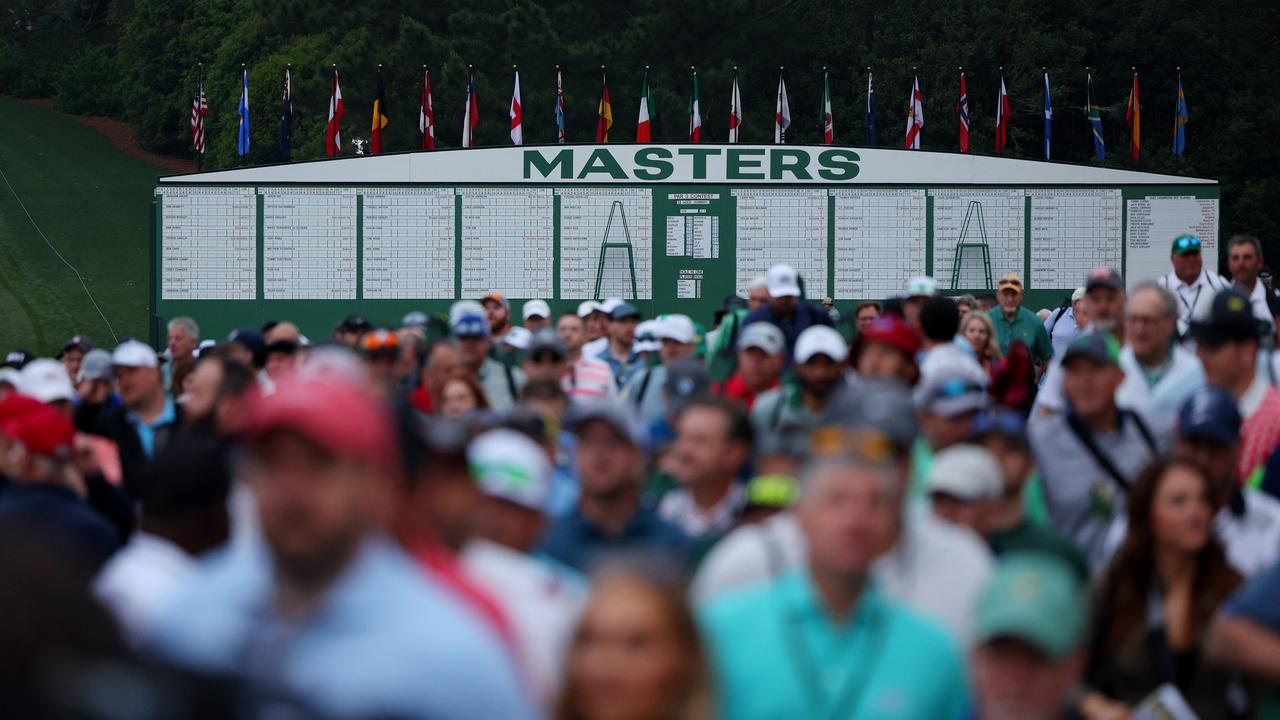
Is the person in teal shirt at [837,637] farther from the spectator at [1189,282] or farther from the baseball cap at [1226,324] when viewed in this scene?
the spectator at [1189,282]

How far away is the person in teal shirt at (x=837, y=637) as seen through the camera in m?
3.94

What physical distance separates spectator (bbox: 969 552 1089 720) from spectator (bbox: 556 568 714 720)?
0.77m

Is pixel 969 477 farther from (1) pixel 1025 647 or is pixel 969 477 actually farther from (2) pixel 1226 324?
(2) pixel 1226 324

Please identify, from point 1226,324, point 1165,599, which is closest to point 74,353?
point 1226,324

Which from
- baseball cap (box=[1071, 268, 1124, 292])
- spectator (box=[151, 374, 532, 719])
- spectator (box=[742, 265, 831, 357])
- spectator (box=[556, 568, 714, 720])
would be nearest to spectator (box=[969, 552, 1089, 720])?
spectator (box=[556, 568, 714, 720])

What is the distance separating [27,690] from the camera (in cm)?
219

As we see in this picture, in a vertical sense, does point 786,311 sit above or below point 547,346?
above

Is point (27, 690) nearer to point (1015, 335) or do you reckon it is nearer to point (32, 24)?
point (1015, 335)

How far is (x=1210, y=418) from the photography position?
630cm

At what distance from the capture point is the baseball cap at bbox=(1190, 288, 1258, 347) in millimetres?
7602

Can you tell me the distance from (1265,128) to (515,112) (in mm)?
30689

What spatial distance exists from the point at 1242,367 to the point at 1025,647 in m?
4.23

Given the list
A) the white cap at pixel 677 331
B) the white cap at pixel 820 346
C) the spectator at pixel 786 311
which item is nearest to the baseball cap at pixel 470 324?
the white cap at pixel 677 331

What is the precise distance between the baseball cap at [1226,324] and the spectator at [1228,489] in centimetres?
109
